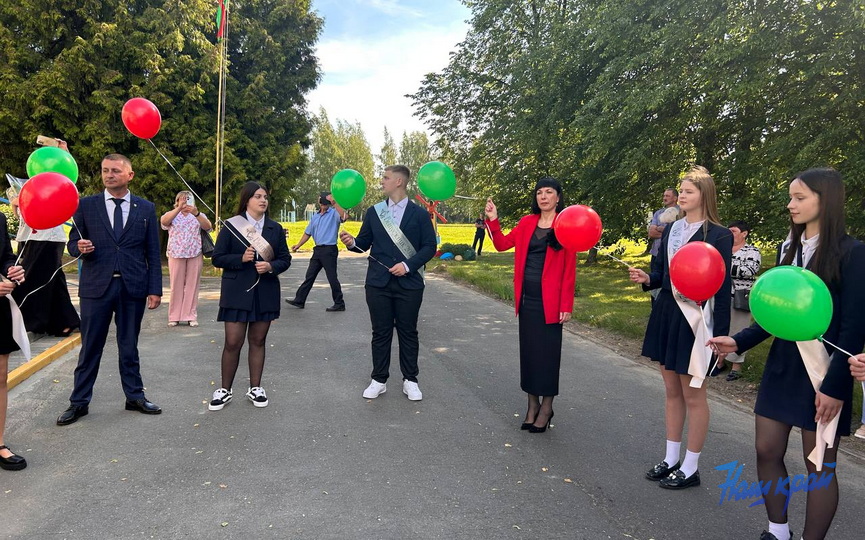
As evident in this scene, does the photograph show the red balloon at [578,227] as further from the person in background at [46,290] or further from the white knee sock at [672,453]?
the person in background at [46,290]

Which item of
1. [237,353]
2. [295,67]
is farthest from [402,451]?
[295,67]

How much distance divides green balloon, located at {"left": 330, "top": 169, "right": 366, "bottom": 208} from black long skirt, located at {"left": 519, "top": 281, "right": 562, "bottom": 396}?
2239 mm

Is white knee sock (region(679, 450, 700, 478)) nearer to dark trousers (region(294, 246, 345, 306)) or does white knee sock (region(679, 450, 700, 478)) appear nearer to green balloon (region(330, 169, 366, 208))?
green balloon (region(330, 169, 366, 208))

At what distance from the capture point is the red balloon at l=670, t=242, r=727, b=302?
133 inches

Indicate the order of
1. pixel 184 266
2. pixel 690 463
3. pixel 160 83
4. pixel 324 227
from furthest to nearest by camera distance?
1. pixel 160 83
2. pixel 324 227
3. pixel 184 266
4. pixel 690 463

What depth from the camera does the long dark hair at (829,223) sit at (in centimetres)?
277

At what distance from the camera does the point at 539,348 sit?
4820 millimetres

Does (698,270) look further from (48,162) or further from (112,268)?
(48,162)

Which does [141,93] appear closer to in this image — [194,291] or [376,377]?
[194,291]

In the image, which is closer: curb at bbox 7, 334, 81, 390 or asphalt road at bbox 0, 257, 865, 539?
asphalt road at bbox 0, 257, 865, 539

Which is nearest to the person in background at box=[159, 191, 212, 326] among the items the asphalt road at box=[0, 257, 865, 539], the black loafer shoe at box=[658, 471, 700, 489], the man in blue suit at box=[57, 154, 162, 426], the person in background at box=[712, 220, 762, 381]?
the asphalt road at box=[0, 257, 865, 539]

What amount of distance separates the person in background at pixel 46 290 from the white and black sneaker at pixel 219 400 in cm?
322

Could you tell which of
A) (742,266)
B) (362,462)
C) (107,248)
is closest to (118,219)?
(107,248)

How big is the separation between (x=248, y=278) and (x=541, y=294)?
8.48ft
